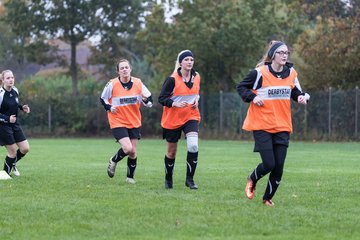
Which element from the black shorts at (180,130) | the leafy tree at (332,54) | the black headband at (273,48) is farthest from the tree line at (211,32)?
the black headband at (273,48)

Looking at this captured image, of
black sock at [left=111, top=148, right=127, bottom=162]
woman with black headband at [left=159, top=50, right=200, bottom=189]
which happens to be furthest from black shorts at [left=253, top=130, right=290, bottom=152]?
black sock at [left=111, top=148, right=127, bottom=162]

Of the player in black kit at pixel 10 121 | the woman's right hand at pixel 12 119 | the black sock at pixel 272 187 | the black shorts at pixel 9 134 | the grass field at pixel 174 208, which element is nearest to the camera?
the grass field at pixel 174 208

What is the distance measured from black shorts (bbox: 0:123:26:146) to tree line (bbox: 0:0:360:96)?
24.8 m

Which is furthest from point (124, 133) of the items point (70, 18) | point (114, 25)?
point (114, 25)

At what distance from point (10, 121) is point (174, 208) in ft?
17.5

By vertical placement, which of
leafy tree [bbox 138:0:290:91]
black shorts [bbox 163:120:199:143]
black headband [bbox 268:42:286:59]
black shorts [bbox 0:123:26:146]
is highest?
leafy tree [bbox 138:0:290:91]

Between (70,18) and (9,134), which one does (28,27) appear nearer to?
(70,18)

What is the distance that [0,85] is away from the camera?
1479cm

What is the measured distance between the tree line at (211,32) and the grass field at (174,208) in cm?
2388

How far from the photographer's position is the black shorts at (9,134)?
47.4ft

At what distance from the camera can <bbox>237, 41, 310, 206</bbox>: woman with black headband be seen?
10.1 meters

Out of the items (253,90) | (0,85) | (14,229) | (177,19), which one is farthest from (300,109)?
(14,229)

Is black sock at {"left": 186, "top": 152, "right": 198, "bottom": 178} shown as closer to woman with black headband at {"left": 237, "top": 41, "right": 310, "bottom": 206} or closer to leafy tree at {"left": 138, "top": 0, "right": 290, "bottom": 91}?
woman with black headband at {"left": 237, "top": 41, "right": 310, "bottom": 206}

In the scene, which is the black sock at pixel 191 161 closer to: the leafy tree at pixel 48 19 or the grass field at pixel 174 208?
the grass field at pixel 174 208
